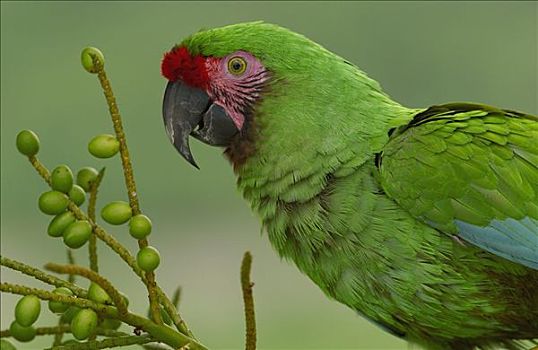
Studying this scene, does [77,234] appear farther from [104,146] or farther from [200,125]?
[200,125]

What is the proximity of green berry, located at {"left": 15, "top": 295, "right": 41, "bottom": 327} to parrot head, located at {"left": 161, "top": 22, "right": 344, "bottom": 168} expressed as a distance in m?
0.35

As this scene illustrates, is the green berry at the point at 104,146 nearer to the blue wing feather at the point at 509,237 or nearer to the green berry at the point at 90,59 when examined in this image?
the green berry at the point at 90,59

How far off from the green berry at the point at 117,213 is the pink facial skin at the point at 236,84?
13.0 inches

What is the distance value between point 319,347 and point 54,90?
105 cm

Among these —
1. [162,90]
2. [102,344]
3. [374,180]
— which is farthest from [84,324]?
[162,90]

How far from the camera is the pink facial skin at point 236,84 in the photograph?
0.90 m

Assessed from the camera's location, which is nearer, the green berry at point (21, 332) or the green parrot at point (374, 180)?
the green berry at point (21, 332)

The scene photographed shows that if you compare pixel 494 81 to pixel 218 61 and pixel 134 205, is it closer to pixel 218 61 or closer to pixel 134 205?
pixel 218 61

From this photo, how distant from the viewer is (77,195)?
25.1 inches

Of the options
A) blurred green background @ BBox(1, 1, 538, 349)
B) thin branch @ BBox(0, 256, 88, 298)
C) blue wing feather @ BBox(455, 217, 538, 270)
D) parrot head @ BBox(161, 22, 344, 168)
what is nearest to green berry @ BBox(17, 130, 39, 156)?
thin branch @ BBox(0, 256, 88, 298)

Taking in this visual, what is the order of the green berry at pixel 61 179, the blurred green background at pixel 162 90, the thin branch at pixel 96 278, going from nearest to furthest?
1. the thin branch at pixel 96 278
2. the green berry at pixel 61 179
3. the blurred green background at pixel 162 90

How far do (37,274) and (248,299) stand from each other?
148 mm

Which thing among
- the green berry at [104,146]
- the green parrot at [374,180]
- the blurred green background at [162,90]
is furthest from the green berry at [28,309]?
the blurred green background at [162,90]

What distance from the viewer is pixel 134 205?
0.60 meters
